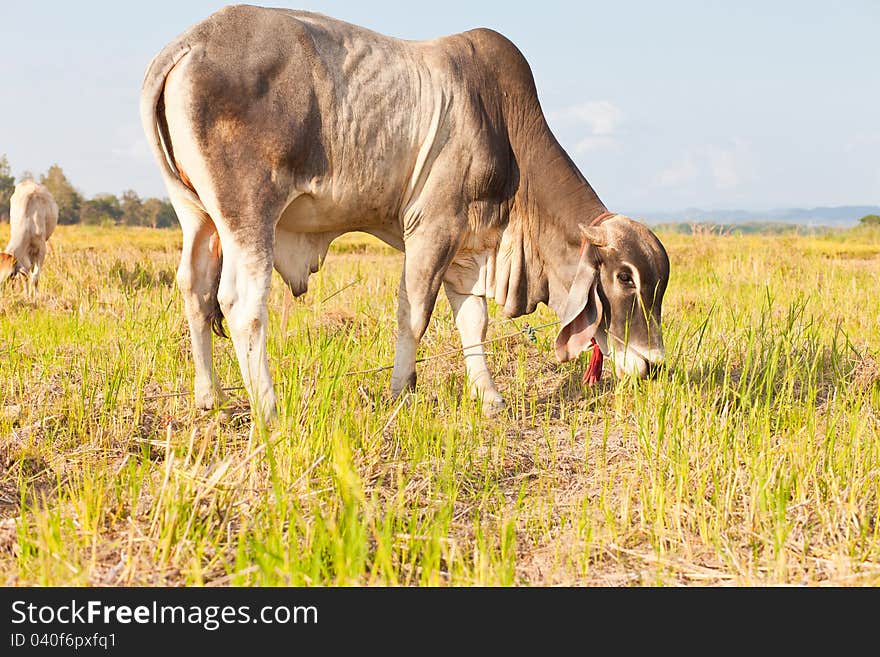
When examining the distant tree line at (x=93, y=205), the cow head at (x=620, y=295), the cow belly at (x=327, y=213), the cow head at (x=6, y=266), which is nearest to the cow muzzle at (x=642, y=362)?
the cow head at (x=620, y=295)

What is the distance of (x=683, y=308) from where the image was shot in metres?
7.11

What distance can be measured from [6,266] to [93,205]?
94.2 feet

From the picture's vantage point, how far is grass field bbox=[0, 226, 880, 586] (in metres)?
Result: 2.49

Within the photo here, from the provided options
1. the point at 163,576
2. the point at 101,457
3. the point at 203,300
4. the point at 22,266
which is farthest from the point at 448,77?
the point at 22,266

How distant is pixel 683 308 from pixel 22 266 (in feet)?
20.7

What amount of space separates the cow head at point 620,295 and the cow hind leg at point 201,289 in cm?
159

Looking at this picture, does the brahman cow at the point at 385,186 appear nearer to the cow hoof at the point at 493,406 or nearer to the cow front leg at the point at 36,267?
the cow hoof at the point at 493,406

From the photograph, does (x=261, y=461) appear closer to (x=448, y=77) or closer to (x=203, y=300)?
(x=203, y=300)

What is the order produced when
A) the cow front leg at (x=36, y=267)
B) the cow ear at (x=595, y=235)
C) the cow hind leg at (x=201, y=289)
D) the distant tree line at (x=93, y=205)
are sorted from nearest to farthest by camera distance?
the cow hind leg at (x=201, y=289) < the cow ear at (x=595, y=235) < the cow front leg at (x=36, y=267) < the distant tree line at (x=93, y=205)

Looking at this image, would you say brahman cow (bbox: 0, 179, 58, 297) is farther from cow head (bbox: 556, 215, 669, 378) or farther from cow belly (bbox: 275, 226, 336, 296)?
cow head (bbox: 556, 215, 669, 378)

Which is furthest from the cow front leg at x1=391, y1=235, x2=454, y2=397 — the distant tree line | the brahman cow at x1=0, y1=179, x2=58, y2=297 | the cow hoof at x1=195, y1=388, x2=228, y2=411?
the distant tree line

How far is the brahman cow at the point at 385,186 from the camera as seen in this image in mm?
3574

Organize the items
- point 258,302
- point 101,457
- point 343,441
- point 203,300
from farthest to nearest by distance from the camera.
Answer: point 203,300 → point 258,302 → point 101,457 → point 343,441

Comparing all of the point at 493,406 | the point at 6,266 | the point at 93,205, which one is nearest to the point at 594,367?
the point at 493,406
